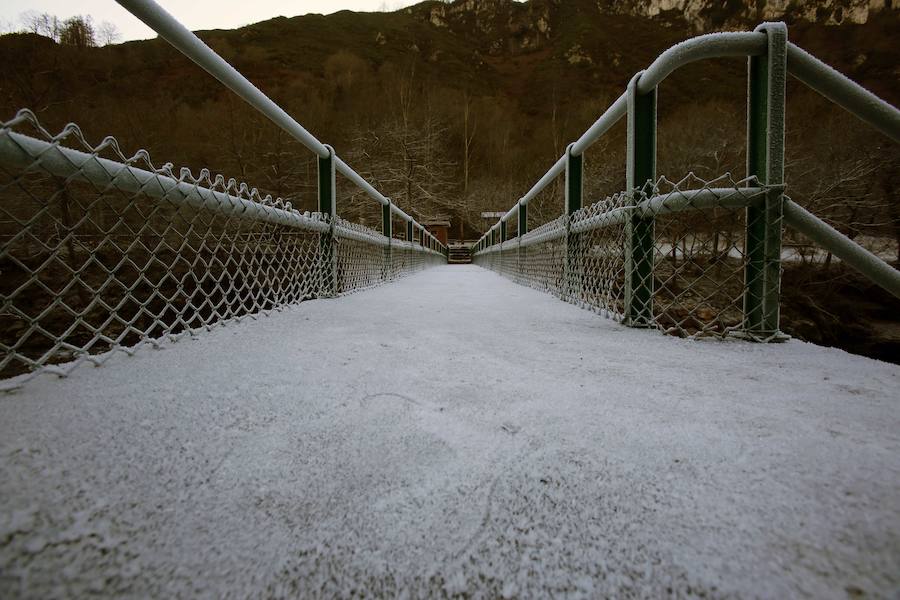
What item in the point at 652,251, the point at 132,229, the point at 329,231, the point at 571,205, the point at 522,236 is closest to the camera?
the point at 132,229

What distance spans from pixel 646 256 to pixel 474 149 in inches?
1019

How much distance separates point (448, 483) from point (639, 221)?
163 centimetres

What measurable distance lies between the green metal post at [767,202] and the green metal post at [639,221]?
36cm

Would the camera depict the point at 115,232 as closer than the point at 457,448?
No

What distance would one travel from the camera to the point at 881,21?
66.0 feet

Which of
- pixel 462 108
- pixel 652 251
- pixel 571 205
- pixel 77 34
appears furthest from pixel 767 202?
pixel 462 108

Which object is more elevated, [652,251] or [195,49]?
[195,49]

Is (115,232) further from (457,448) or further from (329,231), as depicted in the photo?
(329,231)

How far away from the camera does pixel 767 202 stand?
1.43 m

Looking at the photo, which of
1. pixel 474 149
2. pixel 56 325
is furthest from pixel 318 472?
pixel 474 149

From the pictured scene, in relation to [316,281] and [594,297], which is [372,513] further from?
[316,281]

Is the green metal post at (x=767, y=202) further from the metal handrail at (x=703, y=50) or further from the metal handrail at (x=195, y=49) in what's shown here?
the metal handrail at (x=195, y=49)

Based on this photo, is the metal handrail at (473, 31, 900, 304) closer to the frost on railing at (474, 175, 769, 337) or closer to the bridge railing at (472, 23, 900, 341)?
the bridge railing at (472, 23, 900, 341)

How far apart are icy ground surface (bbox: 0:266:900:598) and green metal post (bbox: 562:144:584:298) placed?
197 centimetres
